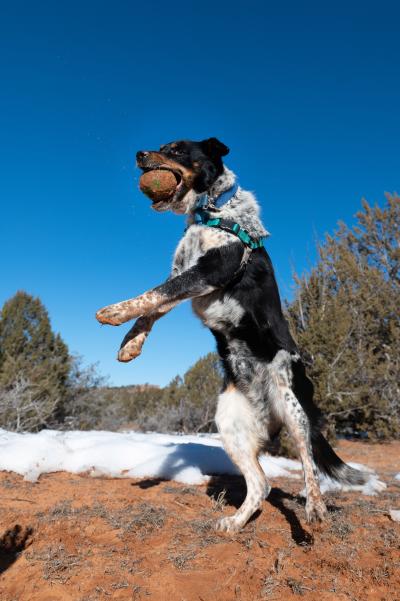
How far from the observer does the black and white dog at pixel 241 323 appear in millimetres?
2584

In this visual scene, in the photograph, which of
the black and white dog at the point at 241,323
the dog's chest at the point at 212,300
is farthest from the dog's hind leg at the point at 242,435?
the dog's chest at the point at 212,300

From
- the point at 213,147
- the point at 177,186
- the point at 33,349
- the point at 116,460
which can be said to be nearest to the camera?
the point at 177,186

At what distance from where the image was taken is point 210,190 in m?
3.13

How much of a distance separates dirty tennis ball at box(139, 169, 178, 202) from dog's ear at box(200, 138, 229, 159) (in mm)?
426

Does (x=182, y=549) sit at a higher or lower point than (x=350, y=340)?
lower

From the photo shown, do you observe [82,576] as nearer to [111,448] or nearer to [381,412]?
→ [111,448]

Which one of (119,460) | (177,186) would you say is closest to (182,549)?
(119,460)

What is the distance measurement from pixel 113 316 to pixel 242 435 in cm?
125

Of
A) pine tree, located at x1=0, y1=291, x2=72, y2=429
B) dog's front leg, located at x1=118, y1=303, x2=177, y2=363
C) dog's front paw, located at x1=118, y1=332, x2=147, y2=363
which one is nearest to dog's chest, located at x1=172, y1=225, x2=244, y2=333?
dog's front leg, located at x1=118, y1=303, x2=177, y2=363

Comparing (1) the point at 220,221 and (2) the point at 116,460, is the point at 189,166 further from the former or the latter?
(2) the point at 116,460

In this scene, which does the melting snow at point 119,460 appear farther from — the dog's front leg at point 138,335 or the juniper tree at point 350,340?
the juniper tree at point 350,340

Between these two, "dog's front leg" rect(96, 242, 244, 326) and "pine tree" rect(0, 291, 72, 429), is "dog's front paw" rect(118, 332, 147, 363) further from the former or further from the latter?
"pine tree" rect(0, 291, 72, 429)

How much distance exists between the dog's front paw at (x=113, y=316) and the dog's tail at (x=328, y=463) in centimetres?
162

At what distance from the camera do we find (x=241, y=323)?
9.24ft
